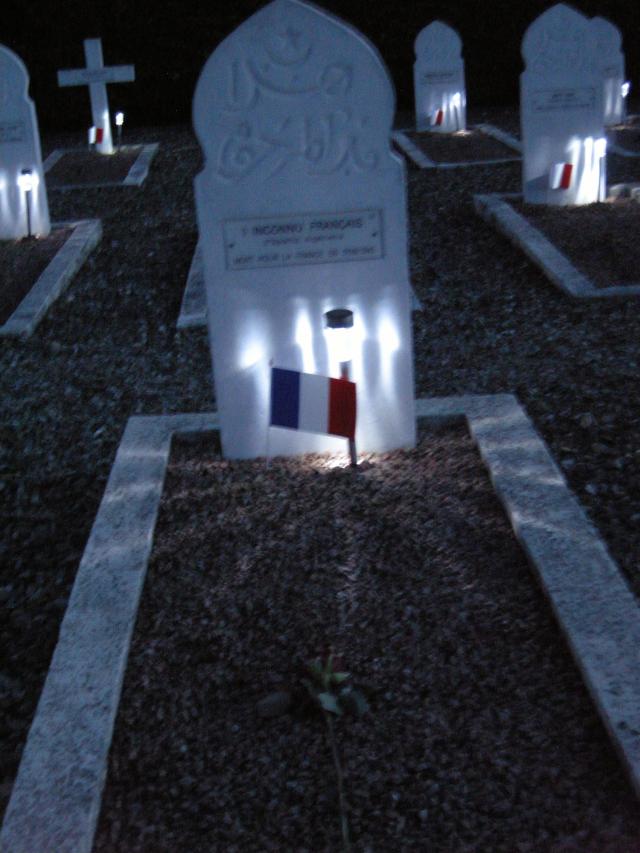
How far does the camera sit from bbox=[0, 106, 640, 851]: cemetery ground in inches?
150

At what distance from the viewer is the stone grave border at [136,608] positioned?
2.83 m

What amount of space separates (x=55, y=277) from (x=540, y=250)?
3.52 meters

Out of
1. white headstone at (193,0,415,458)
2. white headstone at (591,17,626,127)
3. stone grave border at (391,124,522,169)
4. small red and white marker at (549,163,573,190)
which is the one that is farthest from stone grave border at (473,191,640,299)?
white headstone at (591,17,626,127)

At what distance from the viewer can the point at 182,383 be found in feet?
21.4

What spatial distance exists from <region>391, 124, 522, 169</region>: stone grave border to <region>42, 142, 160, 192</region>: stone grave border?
309 cm

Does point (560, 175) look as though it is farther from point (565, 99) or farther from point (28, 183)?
point (28, 183)

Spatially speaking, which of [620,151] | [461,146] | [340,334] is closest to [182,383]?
[340,334]

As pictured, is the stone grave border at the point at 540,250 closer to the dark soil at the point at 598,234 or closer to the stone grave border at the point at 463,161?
the dark soil at the point at 598,234

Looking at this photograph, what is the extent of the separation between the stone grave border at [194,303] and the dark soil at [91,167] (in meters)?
6.00

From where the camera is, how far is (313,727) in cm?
310

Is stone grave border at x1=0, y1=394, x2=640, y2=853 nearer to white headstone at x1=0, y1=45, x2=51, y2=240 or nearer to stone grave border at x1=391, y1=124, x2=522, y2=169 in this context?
white headstone at x1=0, y1=45, x2=51, y2=240

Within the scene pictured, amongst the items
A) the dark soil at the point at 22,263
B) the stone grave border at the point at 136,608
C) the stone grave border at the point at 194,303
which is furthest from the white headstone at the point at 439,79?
the stone grave border at the point at 136,608

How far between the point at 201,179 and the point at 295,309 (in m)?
0.60

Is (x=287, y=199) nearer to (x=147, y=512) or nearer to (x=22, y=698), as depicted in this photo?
(x=147, y=512)
